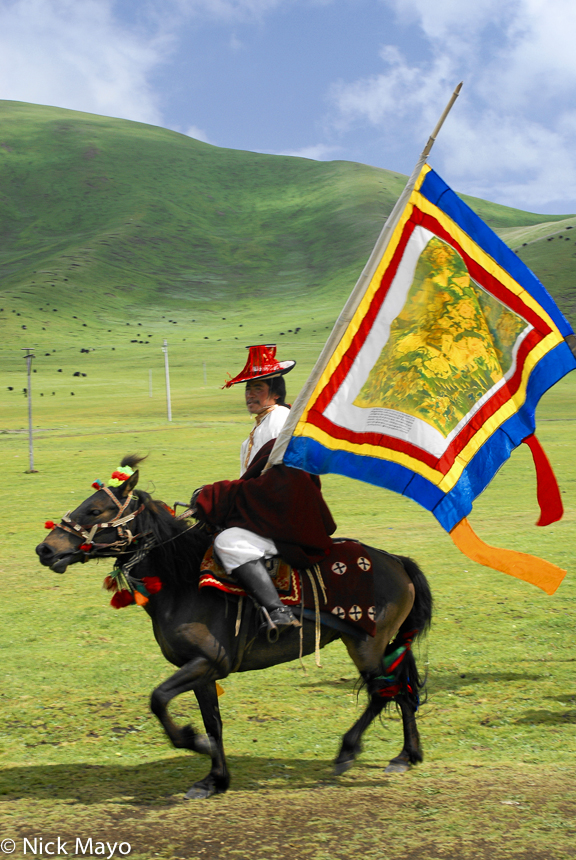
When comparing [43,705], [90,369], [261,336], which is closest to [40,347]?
[90,369]

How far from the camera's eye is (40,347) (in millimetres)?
118000

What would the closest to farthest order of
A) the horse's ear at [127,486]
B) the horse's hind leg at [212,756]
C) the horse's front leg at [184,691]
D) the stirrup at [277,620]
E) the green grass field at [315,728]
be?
the green grass field at [315,728] → the horse's front leg at [184,691] → the horse's hind leg at [212,756] → the stirrup at [277,620] → the horse's ear at [127,486]

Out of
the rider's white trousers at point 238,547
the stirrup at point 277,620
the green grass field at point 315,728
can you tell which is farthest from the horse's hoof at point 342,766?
the rider's white trousers at point 238,547

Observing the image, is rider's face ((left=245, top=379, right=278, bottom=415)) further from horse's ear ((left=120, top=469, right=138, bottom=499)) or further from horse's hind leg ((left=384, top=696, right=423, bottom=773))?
horse's hind leg ((left=384, top=696, right=423, bottom=773))

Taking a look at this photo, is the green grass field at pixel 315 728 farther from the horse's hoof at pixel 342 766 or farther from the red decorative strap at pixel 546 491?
the red decorative strap at pixel 546 491

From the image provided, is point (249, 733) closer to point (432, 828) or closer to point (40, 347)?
point (432, 828)

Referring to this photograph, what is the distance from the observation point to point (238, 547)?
537 cm

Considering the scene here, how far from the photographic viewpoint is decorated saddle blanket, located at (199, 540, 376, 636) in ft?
18.5

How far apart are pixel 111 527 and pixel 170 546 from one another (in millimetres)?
448

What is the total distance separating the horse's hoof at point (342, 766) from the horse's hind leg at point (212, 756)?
0.80m

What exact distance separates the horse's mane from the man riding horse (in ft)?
0.66

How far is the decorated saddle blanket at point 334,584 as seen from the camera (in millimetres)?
5629

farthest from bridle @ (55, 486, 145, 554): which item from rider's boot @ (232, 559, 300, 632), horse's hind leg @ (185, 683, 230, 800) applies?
horse's hind leg @ (185, 683, 230, 800)

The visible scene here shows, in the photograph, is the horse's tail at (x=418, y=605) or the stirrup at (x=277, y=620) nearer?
the stirrup at (x=277, y=620)
